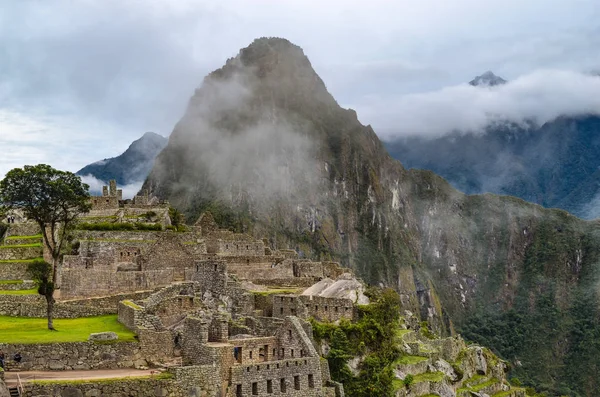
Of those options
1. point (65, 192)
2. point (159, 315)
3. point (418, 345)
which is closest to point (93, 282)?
point (65, 192)

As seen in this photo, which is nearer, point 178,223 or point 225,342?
point 225,342

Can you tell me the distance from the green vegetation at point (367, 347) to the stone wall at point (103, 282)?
10.0 meters

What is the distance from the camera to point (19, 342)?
87.9 feet

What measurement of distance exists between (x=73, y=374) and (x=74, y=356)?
1298mm

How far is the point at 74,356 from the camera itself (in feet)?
88.6

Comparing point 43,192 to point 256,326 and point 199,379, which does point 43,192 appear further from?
point 199,379

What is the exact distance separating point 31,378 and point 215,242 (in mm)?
27189

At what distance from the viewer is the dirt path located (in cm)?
2458

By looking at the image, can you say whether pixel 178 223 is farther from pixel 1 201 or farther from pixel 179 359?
pixel 179 359

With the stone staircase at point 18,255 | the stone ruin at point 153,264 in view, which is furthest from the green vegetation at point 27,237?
the stone ruin at point 153,264

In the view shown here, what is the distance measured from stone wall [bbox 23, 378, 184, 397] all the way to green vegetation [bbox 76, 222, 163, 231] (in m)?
23.5

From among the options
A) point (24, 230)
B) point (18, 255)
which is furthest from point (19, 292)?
point (24, 230)

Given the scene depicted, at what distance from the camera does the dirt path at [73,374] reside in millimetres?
24583

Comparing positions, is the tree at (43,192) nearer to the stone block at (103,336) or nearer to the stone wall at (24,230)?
the stone block at (103,336)
